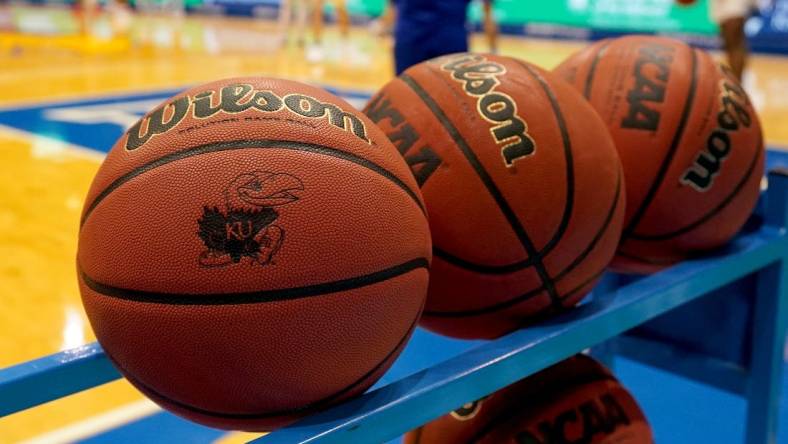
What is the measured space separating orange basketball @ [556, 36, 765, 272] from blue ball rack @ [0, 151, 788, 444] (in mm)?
66

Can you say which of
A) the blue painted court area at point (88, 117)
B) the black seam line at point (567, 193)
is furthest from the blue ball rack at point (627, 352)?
the blue painted court area at point (88, 117)

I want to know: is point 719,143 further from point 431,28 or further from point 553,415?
point 431,28

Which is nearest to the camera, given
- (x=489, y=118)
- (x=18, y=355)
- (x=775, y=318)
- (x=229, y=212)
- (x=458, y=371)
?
(x=229, y=212)

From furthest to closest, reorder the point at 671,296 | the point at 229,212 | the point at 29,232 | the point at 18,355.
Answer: the point at 29,232 → the point at 18,355 → the point at 671,296 → the point at 229,212

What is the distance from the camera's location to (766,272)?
1.75 m

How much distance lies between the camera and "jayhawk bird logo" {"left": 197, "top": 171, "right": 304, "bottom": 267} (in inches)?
38.0

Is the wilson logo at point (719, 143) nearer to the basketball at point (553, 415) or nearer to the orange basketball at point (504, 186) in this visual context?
the orange basketball at point (504, 186)

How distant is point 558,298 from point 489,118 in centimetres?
29

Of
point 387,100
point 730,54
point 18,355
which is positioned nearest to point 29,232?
point 18,355

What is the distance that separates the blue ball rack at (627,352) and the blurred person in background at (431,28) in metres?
1.44

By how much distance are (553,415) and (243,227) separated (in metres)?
0.69

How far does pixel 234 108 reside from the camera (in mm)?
1067

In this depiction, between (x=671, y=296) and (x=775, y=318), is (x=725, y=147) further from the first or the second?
(x=775, y=318)

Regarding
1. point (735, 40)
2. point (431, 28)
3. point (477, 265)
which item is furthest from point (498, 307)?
point (735, 40)
